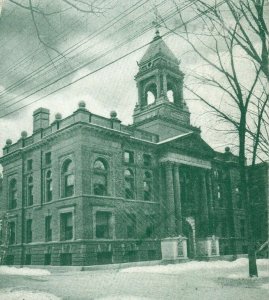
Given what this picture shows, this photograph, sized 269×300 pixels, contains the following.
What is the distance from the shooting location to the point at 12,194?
99.5ft

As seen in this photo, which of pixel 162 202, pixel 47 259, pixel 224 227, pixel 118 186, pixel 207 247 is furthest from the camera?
pixel 224 227

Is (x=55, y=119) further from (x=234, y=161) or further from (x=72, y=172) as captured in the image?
(x=234, y=161)

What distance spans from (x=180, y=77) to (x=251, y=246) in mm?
19619

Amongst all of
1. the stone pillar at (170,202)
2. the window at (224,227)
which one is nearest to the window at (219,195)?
the window at (224,227)

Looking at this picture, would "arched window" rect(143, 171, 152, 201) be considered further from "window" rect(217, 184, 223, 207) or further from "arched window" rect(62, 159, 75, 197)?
"window" rect(217, 184, 223, 207)

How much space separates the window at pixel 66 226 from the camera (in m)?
24.5

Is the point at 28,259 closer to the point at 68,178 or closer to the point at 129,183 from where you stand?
the point at 68,178

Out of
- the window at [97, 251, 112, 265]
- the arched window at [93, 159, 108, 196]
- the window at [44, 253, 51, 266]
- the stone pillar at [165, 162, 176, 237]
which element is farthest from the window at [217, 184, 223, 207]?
the window at [44, 253, 51, 266]

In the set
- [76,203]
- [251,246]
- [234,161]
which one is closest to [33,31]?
[251,246]

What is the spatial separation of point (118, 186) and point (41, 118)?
24.5ft

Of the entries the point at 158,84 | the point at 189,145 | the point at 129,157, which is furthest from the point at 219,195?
the point at 158,84

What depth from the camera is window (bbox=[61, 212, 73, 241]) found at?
80.4ft

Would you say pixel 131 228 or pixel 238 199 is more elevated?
pixel 238 199

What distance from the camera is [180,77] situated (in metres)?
31.1
